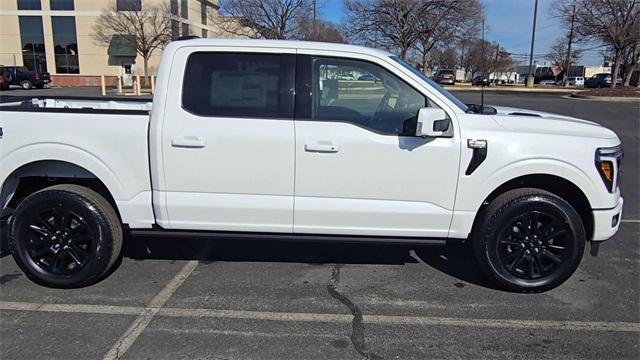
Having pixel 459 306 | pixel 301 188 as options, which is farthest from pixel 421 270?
pixel 301 188

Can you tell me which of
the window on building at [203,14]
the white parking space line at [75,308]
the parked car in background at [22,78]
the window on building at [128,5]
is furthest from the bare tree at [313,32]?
the white parking space line at [75,308]

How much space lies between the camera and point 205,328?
11.4 ft

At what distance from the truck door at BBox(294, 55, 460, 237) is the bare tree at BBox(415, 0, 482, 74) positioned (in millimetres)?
34744

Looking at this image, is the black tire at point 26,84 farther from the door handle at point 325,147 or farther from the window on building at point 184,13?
the door handle at point 325,147

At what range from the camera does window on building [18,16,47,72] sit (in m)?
50.7

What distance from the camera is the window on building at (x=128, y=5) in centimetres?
4928

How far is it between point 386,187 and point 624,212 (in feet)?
14.3

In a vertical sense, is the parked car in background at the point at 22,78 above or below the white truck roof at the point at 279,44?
below

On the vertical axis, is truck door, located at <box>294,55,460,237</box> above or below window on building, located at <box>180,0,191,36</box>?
below

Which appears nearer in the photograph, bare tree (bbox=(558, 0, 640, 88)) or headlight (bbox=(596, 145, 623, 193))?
headlight (bbox=(596, 145, 623, 193))

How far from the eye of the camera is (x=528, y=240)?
13.1ft

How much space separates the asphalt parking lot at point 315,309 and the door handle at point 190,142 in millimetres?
1188

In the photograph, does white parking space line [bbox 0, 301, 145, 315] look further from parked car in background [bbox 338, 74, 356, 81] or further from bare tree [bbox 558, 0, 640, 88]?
bare tree [bbox 558, 0, 640, 88]

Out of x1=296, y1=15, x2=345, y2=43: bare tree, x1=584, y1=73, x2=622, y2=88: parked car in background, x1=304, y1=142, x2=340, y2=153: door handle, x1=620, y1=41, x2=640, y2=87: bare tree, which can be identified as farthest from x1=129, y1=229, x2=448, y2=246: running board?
x1=584, y1=73, x2=622, y2=88: parked car in background
